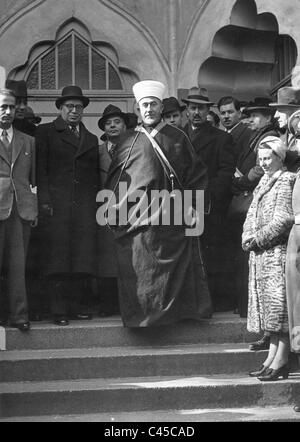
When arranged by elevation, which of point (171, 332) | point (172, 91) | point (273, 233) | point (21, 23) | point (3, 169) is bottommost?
point (171, 332)

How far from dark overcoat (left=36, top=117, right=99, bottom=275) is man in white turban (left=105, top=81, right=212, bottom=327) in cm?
29

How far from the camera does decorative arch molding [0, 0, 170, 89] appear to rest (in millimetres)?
10109

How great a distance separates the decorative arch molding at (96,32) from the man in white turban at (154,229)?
2.59 meters

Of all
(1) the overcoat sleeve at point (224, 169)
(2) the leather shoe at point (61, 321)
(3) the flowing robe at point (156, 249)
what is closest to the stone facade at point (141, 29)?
(1) the overcoat sleeve at point (224, 169)

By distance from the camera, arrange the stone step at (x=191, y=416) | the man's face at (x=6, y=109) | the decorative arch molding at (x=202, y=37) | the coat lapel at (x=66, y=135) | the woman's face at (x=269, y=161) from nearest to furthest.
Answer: the stone step at (x=191, y=416), the woman's face at (x=269, y=161), the man's face at (x=6, y=109), the coat lapel at (x=66, y=135), the decorative arch molding at (x=202, y=37)

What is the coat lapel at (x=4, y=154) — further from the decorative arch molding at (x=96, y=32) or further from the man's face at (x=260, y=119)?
the decorative arch molding at (x=96, y=32)

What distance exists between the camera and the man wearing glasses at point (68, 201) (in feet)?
25.6

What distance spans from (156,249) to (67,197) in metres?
0.92

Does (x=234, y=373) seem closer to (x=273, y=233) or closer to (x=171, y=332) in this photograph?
(x=171, y=332)

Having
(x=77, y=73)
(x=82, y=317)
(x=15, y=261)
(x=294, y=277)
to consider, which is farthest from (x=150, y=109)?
(x=77, y=73)

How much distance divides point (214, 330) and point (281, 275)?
39.2 inches
